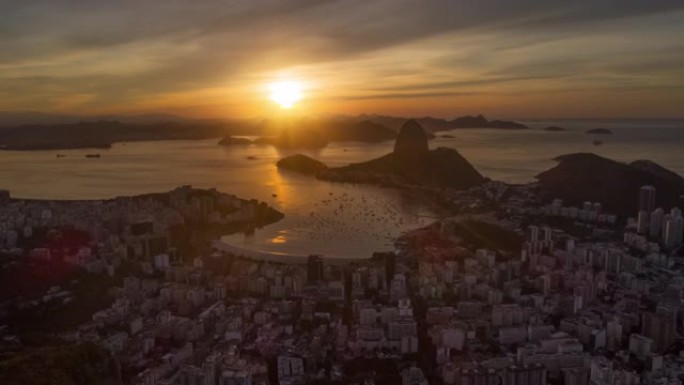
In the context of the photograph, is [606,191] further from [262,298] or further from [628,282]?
[262,298]

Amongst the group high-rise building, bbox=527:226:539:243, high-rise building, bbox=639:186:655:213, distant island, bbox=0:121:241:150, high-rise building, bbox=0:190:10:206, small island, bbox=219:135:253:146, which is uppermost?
distant island, bbox=0:121:241:150

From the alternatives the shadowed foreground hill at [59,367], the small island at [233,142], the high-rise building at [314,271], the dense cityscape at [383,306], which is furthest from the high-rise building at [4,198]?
the small island at [233,142]

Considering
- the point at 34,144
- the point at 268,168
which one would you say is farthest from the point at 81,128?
the point at 268,168

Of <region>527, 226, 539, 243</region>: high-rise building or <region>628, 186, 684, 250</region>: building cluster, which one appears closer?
<region>628, 186, 684, 250</region>: building cluster

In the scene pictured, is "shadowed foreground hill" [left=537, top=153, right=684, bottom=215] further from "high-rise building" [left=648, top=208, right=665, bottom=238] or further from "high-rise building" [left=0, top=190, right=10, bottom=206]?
"high-rise building" [left=0, top=190, right=10, bottom=206]

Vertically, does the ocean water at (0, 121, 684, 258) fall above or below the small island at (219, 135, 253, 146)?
below

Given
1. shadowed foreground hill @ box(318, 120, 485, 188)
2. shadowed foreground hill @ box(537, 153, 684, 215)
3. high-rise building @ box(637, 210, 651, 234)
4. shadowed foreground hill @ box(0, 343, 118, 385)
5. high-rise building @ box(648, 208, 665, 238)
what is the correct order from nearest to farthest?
shadowed foreground hill @ box(0, 343, 118, 385), high-rise building @ box(648, 208, 665, 238), high-rise building @ box(637, 210, 651, 234), shadowed foreground hill @ box(537, 153, 684, 215), shadowed foreground hill @ box(318, 120, 485, 188)

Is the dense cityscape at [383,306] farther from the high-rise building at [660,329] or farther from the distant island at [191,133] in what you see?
the distant island at [191,133]

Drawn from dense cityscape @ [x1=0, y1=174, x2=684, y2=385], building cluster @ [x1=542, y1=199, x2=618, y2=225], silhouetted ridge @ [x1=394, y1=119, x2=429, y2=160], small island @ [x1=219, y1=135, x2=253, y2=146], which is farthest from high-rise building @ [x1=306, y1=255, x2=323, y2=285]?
small island @ [x1=219, y1=135, x2=253, y2=146]
